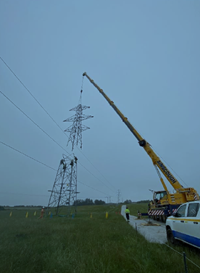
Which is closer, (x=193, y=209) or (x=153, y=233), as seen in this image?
(x=193, y=209)

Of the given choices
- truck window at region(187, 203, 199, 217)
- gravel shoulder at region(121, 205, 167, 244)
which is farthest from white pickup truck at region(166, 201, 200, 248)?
gravel shoulder at region(121, 205, 167, 244)

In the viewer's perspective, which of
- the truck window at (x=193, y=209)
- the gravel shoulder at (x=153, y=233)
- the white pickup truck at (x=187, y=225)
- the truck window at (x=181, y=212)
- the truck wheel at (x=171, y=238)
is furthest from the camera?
the gravel shoulder at (x=153, y=233)

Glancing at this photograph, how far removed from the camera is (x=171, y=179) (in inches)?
596

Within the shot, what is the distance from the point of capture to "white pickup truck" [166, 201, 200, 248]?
5.30 meters

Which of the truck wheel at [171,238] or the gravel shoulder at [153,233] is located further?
the gravel shoulder at [153,233]

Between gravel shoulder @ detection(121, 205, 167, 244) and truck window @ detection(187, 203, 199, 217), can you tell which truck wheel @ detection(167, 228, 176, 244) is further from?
truck window @ detection(187, 203, 199, 217)

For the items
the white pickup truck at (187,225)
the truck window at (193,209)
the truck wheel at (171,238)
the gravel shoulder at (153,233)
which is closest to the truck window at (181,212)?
the white pickup truck at (187,225)

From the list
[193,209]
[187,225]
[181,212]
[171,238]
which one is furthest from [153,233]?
[193,209]

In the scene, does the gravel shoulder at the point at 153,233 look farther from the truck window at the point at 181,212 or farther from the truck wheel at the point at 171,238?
the truck window at the point at 181,212

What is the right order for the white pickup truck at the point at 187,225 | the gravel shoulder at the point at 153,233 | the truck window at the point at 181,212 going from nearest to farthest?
the white pickup truck at the point at 187,225 → the truck window at the point at 181,212 → the gravel shoulder at the point at 153,233

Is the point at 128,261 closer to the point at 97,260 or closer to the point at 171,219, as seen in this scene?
the point at 97,260

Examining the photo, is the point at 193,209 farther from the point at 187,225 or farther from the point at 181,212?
the point at 181,212

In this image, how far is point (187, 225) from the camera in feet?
19.1

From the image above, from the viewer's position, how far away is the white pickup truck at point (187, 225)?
5304 millimetres
